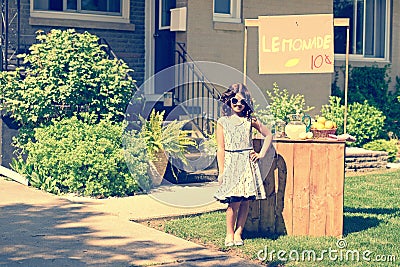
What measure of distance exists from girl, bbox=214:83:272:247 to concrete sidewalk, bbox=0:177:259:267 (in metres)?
0.53

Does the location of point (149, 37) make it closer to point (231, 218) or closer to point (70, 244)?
point (231, 218)

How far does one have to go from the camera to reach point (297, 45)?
8.70m

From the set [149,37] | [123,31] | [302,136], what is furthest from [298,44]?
[149,37]

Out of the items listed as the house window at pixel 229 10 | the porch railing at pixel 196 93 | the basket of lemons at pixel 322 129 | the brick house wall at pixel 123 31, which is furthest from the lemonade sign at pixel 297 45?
the brick house wall at pixel 123 31

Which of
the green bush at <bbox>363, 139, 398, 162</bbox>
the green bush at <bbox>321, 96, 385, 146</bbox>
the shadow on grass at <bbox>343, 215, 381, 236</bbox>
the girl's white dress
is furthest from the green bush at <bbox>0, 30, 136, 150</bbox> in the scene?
the green bush at <bbox>363, 139, 398, 162</bbox>

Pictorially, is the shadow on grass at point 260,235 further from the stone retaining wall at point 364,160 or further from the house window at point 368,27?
the house window at point 368,27

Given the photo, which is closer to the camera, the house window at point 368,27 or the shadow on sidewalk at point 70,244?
the shadow on sidewalk at point 70,244

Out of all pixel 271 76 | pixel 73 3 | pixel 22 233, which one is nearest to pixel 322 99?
pixel 271 76

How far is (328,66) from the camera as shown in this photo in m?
8.69

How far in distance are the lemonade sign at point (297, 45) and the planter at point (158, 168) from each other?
247cm

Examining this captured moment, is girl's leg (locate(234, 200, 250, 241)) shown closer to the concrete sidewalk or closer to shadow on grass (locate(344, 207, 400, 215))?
the concrete sidewalk

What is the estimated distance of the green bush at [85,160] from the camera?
10.1 metres

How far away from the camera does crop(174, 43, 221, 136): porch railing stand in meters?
12.9

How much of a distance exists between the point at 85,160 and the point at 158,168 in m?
1.19
